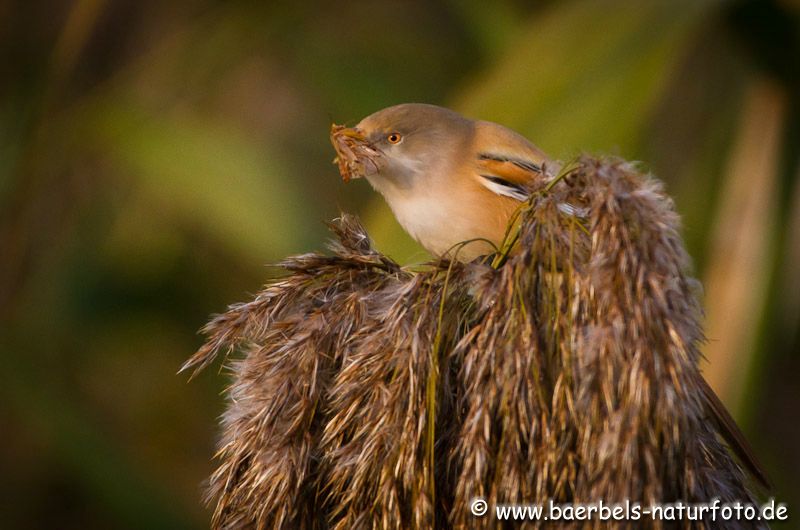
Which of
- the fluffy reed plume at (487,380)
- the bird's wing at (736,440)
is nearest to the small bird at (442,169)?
the fluffy reed plume at (487,380)

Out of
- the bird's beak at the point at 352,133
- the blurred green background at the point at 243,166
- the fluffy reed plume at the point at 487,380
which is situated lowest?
the fluffy reed plume at the point at 487,380

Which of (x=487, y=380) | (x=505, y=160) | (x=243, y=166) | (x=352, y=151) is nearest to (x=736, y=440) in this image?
(x=487, y=380)

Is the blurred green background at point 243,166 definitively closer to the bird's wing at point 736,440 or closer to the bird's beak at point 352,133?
the bird's beak at point 352,133

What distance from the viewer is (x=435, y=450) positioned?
1795 mm

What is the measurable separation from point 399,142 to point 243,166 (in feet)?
4.42

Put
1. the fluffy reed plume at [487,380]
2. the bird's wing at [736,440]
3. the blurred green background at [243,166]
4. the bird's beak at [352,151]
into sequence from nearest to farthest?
the fluffy reed plume at [487,380] → the bird's wing at [736,440] → the bird's beak at [352,151] → the blurred green background at [243,166]

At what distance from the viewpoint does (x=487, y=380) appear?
1695 mm

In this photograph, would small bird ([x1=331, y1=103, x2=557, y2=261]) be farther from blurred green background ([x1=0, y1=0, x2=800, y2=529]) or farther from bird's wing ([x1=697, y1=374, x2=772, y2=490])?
bird's wing ([x1=697, y1=374, x2=772, y2=490])

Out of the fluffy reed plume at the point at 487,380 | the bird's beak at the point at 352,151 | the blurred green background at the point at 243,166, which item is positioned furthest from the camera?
the blurred green background at the point at 243,166

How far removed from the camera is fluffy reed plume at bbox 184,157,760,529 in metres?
1.58

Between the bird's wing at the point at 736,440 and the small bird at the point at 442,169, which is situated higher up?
the small bird at the point at 442,169

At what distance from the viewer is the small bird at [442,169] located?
2727 mm

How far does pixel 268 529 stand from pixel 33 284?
3600 millimetres

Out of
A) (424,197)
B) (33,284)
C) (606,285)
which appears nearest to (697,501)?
(606,285)
